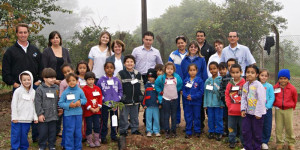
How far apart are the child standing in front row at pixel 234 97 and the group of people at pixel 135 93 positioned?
0.05ft

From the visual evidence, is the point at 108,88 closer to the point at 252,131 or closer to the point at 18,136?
the point at 18,136

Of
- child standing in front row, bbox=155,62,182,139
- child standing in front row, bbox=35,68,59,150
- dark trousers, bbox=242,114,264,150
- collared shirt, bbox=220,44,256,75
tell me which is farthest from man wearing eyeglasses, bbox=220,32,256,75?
child standing in front row, bbox=35,68,59,150

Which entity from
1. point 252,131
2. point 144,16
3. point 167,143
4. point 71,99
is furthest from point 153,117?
point 144,16

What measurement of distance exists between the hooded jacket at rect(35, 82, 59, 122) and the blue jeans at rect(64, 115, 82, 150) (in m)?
0.24

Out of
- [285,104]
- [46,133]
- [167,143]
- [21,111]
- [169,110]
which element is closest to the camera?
[21,111]

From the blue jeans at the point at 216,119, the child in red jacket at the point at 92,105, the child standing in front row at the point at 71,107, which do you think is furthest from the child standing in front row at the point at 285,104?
the child standing in front row at the point at 71,107

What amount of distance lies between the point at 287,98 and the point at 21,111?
447 cm

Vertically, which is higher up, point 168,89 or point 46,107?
point 168,89

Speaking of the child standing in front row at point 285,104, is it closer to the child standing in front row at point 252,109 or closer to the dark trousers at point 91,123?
the child standing in front row at point 252,109

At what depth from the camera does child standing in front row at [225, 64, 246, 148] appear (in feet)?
15.2

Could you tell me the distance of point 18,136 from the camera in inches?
171

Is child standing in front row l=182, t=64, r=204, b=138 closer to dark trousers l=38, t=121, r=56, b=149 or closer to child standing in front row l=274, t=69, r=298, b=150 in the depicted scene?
child standing in front row l=274, t=69, r=298, b=150

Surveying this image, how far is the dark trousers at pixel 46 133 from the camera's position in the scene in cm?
437

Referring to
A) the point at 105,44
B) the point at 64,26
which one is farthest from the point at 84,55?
the point at 64,26
